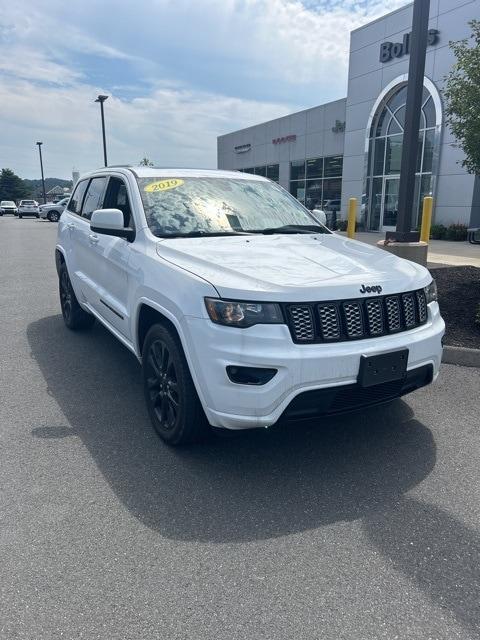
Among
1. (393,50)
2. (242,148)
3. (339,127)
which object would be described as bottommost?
(242,148)

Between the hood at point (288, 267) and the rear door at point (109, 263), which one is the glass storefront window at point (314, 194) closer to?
the rear door at point (109, 263)

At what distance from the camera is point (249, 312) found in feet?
9.35

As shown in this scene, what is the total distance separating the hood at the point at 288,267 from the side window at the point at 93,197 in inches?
72.1

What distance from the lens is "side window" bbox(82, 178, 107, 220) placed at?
5.21 metres

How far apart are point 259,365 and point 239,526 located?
33.4 inches

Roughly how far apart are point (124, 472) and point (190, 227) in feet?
6.17

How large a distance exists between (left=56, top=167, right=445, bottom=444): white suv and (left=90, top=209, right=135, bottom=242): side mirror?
0.03ft

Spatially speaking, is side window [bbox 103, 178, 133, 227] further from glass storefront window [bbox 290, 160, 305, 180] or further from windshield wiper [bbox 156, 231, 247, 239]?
glass storefront window [bbox 290, 160, 305, 180]

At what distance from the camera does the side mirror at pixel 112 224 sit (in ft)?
12.8

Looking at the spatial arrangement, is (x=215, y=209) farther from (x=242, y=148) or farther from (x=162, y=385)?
(x=242, y=148)

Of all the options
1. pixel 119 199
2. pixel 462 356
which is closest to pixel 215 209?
pixel 119 199

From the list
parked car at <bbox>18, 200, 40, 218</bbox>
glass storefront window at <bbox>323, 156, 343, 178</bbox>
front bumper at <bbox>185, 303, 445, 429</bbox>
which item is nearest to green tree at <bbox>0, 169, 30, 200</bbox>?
parked car at <bbox>18, 200, 40, 218</bbox>

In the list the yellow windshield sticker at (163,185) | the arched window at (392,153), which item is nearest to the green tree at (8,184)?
the arched window at (392,153)

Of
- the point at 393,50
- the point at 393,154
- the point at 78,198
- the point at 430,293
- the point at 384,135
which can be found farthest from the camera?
the point at 384,135
